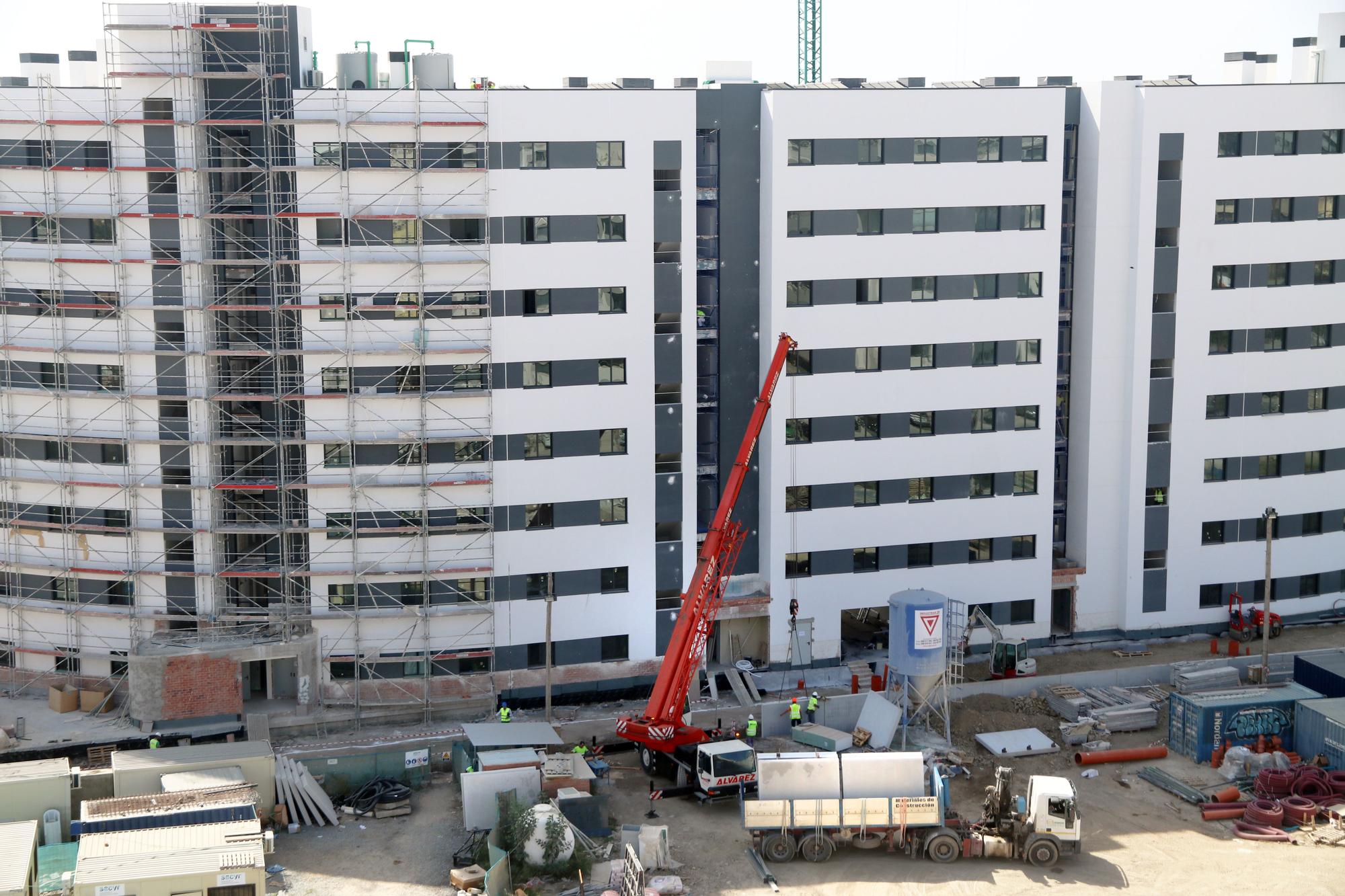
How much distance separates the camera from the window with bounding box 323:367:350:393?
173 ft

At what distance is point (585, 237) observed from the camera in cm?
5362

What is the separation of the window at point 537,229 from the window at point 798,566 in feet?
50.5

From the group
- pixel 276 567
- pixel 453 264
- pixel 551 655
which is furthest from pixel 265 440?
pixel 551 655

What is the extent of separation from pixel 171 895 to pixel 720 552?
67.2ft

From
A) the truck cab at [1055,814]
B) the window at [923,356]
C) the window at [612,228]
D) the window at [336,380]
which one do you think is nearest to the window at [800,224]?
the window at [923,356]

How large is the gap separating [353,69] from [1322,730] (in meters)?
40.1

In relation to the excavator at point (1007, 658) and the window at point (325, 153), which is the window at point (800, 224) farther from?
the window at point (325, 153)

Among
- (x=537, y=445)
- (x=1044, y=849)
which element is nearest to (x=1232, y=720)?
(x=1044, y=849)

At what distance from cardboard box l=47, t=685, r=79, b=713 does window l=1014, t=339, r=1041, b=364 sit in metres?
37.5

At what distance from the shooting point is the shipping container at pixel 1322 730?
48156 mm

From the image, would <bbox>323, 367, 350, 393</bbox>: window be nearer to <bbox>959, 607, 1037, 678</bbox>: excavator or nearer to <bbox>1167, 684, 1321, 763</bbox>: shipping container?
<bbox>959, 607, 1037, 678</bbox>: excavator

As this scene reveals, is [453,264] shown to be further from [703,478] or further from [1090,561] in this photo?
[1090,561]

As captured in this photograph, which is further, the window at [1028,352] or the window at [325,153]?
the window at [1028,352]

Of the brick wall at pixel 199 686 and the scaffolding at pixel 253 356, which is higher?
the scaffolding at pixel 253 356
